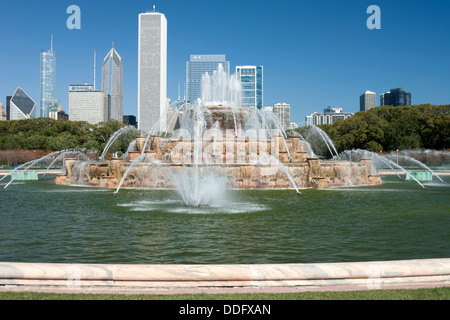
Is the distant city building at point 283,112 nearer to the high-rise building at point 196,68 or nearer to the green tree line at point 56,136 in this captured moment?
the high-rise building at point 196,68

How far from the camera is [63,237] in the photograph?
31.6 feet

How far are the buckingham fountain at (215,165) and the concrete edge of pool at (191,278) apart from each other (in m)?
10.4

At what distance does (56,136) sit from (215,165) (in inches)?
2654

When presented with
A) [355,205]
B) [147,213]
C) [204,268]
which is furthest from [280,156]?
[204,268]

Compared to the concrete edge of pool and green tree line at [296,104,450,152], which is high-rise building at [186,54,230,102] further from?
the concrete edge of pool

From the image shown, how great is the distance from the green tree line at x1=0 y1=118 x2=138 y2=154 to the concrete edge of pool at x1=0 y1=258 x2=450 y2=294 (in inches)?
2783

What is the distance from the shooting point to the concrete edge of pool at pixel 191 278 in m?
5.46

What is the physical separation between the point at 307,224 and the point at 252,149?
18.0 meters

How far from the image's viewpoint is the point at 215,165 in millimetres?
23656

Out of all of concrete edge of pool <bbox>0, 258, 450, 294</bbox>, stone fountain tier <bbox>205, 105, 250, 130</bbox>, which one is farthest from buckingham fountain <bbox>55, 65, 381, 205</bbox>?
concrete edge of pool <bbox>0, 258, 450, 294</bbox>

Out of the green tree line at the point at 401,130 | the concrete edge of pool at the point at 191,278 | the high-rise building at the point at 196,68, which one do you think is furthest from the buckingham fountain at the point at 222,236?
the high-rise building at the point at 196,68

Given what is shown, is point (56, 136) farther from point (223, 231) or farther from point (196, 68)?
point (196, 68)

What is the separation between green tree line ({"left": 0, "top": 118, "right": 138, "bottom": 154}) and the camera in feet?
238

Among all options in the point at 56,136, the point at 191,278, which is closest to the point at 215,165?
the point at 191,278
